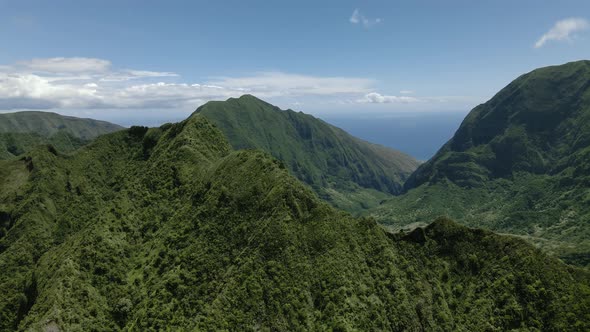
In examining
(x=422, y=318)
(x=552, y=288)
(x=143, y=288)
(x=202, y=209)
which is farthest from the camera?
(x=202, y=209)

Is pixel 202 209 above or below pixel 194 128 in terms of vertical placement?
below

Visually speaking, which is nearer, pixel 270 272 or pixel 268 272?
pixel 270 272

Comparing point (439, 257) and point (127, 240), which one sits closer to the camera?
point (439, 257)

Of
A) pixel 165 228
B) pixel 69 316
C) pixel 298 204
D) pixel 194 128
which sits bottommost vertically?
pixel 69 316

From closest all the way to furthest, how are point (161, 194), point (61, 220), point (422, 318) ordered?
point (422, 318)
point (161, 194)
point (61, 220)

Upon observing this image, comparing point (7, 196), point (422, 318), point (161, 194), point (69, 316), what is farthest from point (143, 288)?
point (7, 196)

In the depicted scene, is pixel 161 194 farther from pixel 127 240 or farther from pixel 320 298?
pixel 320 298

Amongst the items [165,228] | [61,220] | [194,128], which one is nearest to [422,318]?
[165,228]
